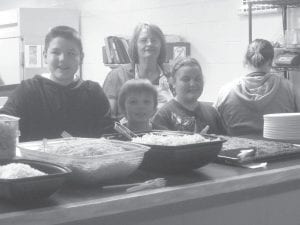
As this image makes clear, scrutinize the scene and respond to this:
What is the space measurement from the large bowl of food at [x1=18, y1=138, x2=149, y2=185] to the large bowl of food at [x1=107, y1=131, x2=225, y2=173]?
0.23ft

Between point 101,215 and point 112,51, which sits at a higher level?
point 112,51

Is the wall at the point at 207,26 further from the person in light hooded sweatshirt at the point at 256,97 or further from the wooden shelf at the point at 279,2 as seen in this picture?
the person in light hooded sweatshirt at the point at 256,97

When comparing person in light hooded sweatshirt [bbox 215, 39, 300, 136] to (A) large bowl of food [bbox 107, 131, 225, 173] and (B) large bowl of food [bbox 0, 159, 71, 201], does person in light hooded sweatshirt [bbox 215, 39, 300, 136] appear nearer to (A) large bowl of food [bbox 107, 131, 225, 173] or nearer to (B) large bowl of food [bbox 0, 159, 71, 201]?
(A) large bowl of food [bbox 107, 131, 225, 173]

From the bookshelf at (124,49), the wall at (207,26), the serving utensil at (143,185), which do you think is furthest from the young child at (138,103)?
the bookshelf at (124,49)

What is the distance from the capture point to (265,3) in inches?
147

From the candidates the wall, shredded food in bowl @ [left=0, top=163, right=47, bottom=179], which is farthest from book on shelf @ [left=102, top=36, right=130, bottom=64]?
shredded food in bowl @ [left=0, top=163, right=47, bottom=179]

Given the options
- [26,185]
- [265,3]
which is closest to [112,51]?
[265,3]

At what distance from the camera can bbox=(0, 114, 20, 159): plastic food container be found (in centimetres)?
132

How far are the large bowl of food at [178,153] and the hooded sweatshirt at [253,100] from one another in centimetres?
189

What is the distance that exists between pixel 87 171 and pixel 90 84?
118 cm

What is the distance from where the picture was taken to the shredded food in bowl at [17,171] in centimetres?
103

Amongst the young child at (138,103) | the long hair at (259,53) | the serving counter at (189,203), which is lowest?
the serving counter at (189,203)

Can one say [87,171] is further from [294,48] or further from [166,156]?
[294,48]

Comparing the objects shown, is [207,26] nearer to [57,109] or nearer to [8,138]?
[57,109]
